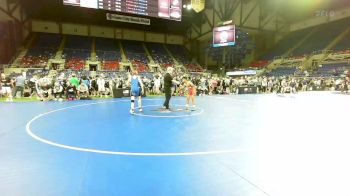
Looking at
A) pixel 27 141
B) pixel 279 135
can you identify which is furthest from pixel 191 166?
pixel 27 141

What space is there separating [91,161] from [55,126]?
3.62 meters

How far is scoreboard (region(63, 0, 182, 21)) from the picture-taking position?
1903 centimetres

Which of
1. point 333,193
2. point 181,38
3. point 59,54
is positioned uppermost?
point 181,38

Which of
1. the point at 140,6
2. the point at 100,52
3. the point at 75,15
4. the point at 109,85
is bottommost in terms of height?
the point at 109,85

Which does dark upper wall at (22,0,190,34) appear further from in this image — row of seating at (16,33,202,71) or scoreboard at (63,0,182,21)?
scoreboard at (63,0,182,21)

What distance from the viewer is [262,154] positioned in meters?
4.76

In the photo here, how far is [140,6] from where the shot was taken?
21.0 meters

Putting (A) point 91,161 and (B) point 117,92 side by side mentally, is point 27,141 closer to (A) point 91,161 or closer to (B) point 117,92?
(A) point 91,161

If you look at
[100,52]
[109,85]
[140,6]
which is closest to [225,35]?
[140,6]

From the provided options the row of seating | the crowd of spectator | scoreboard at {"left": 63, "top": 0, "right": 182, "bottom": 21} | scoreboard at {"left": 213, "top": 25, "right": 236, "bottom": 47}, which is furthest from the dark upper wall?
scoreboard at {"left": 63, "top": 0, "right": 182, "bottom": 21}

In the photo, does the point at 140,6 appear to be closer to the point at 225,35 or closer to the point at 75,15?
the point at 225,35

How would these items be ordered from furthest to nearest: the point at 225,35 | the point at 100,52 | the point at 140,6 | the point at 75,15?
the point at 100,52 < the point at 75,15 < the point at 225,35 < the point at 140,6

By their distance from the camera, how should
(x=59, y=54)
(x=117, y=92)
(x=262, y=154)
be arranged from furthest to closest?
(x=59, y=54) → (x=117, y=92) → (x=262, y=154)

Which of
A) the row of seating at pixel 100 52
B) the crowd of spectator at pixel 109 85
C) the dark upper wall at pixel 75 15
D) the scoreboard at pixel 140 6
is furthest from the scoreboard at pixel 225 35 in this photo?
the dark upper wall at pixel 75 15
